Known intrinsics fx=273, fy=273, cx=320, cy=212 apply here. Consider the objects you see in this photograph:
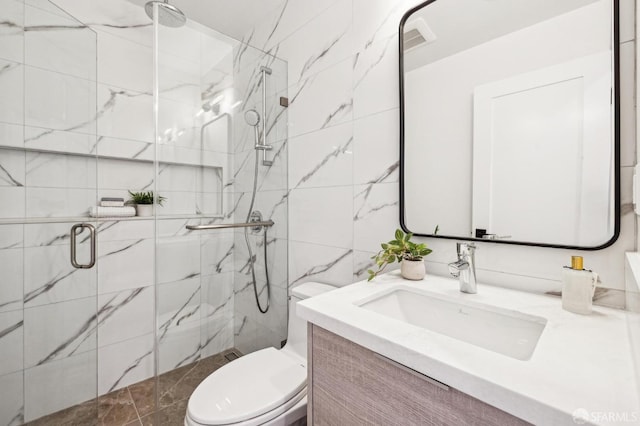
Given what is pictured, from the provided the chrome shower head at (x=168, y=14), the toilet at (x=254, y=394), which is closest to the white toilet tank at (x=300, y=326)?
the toilet at (x=254, y=394)

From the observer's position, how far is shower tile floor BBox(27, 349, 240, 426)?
1364 millimetres

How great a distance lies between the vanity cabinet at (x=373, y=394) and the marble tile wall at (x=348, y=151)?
606 mm

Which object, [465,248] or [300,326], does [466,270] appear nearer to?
[465,248]

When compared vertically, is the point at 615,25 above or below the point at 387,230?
above

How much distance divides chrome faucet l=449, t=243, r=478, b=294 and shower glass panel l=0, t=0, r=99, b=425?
167 centimetres

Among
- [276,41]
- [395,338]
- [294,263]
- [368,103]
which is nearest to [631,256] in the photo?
[395,338]

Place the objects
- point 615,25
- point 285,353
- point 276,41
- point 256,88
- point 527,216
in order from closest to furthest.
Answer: point 615,25
point 527,216
point 285,353
point 256,88
point 276,41

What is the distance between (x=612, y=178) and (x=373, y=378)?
0.87m

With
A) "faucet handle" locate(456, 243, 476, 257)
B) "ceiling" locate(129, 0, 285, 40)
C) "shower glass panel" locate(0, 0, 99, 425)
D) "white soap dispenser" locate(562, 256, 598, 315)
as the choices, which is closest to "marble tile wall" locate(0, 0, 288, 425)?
"shower glass panel" locate(0, 0, 99, 425)

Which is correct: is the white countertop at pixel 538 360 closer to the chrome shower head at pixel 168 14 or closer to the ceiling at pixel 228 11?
the chrome shower head at pixel 168 14

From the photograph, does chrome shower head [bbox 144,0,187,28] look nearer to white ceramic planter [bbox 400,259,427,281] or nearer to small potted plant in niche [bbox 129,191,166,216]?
small potted plant in niche [bbox 129,191,166,216]

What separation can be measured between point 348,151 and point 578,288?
104 cm

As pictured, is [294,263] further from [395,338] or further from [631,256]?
[631,256]

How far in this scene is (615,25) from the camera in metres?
0.77
